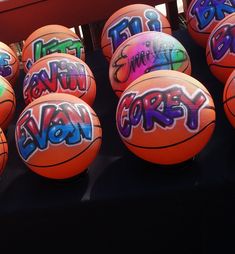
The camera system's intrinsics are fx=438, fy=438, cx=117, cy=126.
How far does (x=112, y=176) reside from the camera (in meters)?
1.19

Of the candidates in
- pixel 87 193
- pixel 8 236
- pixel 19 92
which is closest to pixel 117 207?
pixel 87 193

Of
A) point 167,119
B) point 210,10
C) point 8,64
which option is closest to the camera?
point 167,119

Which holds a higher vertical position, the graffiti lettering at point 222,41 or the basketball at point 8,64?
the graffiti lettering at point 222,41

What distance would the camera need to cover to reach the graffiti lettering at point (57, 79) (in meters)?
1.38

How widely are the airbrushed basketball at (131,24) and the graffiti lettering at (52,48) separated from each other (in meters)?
0.13

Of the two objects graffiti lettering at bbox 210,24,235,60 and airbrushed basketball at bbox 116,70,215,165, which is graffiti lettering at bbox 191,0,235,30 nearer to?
graffiti lettering at bbox 210,24,235,60

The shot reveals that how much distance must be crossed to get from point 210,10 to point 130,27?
289 mm

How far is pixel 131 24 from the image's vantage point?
1.59 metres

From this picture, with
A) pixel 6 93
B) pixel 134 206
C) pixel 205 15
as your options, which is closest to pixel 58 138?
pixel 134 206

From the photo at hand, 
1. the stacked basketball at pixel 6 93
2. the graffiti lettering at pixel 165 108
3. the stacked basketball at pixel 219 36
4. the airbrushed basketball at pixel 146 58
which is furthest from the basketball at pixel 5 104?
the stacked basketball at pixel 219 36

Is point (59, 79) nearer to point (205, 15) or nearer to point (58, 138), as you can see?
point (58, 138)

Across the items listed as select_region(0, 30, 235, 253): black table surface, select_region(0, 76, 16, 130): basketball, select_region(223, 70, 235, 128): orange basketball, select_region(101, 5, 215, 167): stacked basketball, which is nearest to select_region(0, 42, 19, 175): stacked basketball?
select_region(0, 76, 16, 130): basketball

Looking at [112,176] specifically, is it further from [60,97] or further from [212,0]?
[212,0]

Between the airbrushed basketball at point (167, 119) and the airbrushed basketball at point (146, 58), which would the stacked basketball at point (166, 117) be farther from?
the airbrushed basketball at point (146, 58)
